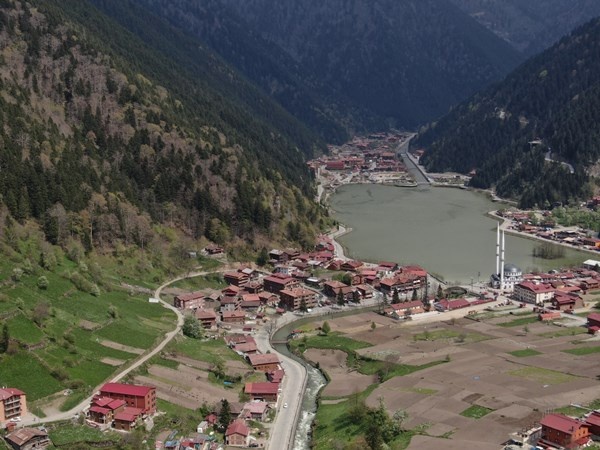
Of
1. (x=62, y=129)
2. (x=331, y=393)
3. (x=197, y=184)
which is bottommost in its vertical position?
(x=331, y=393)

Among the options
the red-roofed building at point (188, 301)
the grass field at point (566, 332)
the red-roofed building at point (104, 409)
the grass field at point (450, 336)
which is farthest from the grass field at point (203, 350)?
the grass field at point (566, 332)

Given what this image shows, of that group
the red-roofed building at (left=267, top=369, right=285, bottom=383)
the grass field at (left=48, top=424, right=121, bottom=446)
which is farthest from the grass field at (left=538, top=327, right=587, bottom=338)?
the grass field at (left=48, top=424, right=121, bottom=446)

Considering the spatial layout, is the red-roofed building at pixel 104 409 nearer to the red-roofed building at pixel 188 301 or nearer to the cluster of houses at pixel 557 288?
the red-roofed building at pixel 188 301

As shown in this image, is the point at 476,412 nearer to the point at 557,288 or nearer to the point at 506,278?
the point at 557,288

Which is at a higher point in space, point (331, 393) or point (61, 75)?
point (61, 75)

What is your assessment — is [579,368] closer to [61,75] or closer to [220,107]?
[61,75]

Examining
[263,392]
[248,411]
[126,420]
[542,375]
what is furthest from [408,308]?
[126,420]

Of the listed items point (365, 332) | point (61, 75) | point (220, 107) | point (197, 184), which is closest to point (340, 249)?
point (197, 184)
